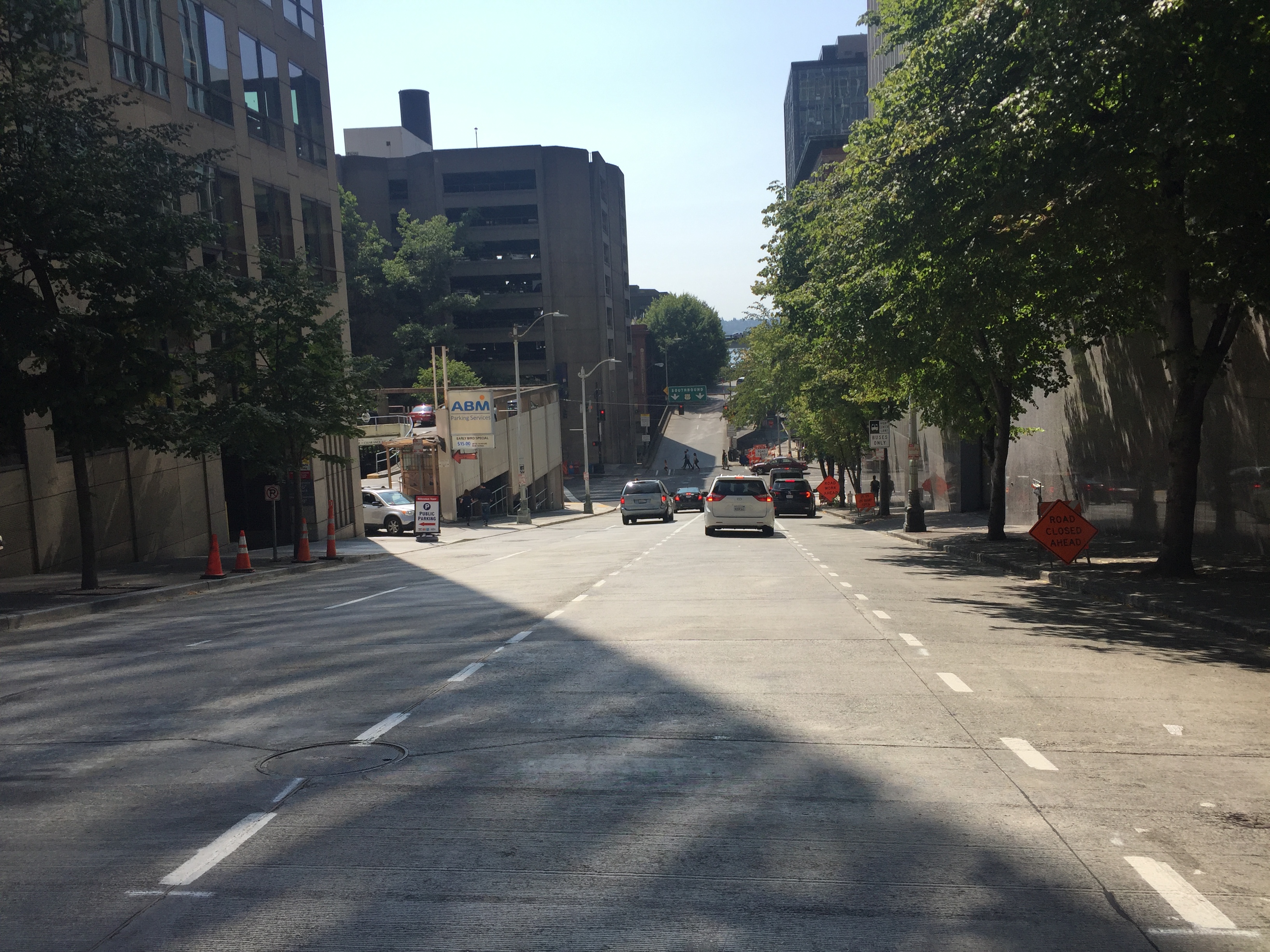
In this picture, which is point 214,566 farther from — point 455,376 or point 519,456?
point 455,376

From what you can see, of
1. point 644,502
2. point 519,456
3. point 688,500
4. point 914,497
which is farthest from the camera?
point 688,500

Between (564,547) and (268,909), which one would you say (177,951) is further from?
(564,547)

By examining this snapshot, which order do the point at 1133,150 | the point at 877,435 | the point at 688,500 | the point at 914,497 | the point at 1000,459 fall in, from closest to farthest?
the point at 1133,150
the point at 1000,459
the point at 914,497
the point at 877,435
the point at 688,500

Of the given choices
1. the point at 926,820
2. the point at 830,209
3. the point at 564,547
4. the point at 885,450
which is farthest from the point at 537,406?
the point at 926,820

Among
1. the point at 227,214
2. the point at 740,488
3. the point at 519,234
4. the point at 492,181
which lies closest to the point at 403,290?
the point at 519,234

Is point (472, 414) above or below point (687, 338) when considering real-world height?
below

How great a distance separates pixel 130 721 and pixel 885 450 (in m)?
37.2

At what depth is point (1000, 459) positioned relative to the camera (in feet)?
90.3

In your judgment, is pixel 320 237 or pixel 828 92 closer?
pixel 320 237

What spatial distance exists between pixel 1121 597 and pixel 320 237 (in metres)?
30.2

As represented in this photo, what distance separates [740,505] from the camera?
33.3 m

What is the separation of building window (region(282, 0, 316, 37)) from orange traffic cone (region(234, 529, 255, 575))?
65.7 ft

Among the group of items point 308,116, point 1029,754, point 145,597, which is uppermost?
point 308,116

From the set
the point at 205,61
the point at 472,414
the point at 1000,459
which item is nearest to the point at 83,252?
the point at 205,61
